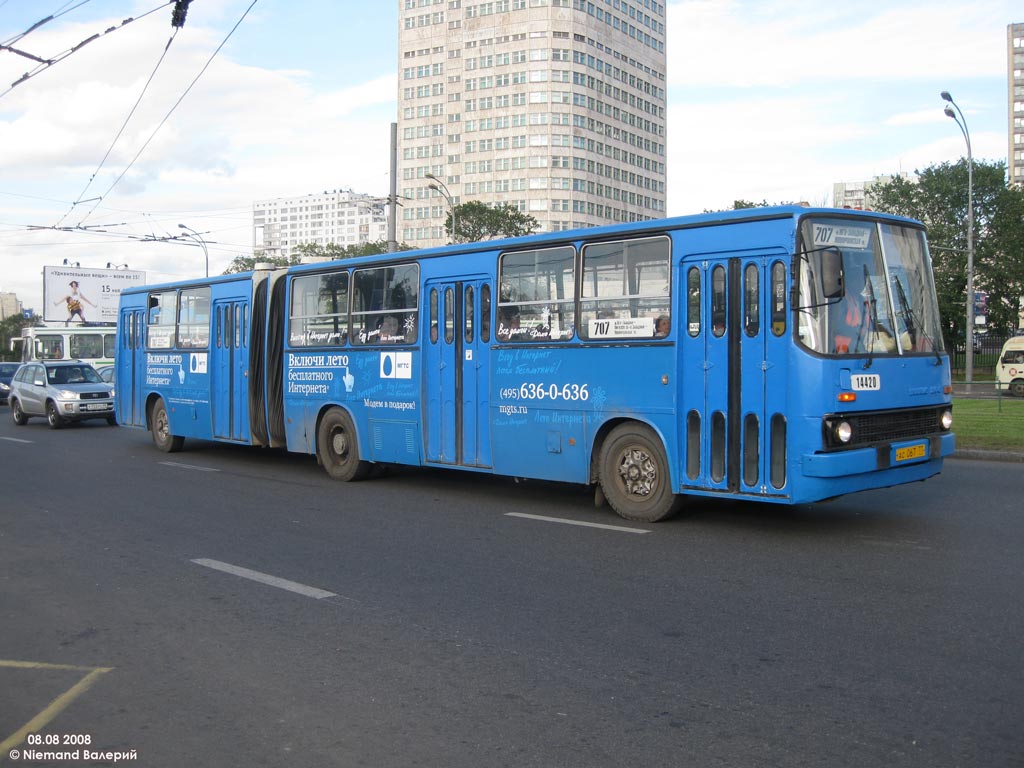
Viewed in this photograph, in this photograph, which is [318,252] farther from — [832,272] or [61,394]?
[832,272]

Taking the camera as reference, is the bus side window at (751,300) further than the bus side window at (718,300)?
No

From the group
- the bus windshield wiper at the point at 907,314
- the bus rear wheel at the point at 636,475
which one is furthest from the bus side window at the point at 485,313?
the bus windshield wiper at the point at 907,314

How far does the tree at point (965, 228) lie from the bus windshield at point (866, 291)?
187 feet

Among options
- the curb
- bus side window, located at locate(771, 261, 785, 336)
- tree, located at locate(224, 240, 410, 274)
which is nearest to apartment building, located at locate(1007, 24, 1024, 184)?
tree, located at locate(224, 240, 410, 274)

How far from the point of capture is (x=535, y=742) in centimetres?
425

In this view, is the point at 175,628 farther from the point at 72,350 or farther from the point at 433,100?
the point at 433,100

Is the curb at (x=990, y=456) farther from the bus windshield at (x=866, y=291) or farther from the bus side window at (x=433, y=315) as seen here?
the bus side window at (x=433, y=315)

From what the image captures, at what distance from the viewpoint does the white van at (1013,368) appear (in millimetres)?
36125

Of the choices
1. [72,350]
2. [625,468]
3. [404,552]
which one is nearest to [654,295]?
[625,468]

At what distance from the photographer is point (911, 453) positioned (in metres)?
8.90

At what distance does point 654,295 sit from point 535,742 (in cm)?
594

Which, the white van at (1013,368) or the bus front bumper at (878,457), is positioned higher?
the white van at (1013,368)

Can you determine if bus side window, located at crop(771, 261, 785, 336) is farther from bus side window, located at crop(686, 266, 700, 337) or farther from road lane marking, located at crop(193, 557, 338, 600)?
road lane marking, located at crop(193, 557, 338, 600)

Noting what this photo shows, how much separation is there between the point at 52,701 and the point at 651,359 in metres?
6.19
